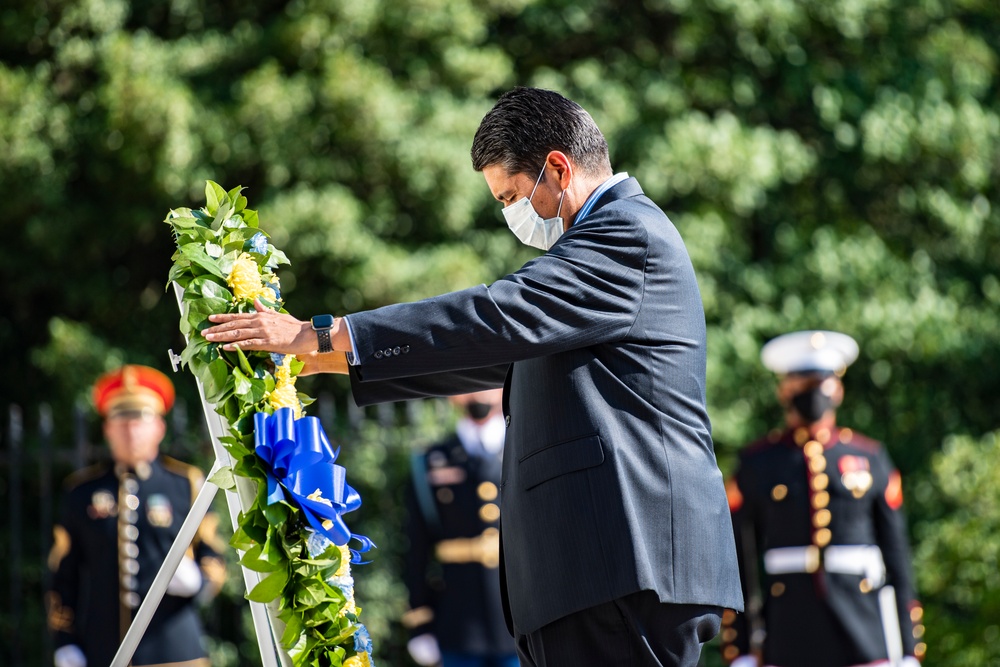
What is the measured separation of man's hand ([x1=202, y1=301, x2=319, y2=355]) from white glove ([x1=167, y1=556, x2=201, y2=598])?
10.9 ft

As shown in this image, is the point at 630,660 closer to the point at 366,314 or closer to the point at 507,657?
the point at 366,314

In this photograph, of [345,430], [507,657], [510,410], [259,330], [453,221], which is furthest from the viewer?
[453,221]

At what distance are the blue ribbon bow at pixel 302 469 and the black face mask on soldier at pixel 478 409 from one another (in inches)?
161

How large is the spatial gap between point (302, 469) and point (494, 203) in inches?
274

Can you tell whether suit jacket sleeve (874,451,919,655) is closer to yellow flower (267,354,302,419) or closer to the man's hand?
yellow flower (267,354,302,419)

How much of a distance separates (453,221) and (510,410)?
6029 mm

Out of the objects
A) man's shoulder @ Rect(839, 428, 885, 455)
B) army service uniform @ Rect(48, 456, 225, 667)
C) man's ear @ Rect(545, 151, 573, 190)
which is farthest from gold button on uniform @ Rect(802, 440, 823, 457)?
man's ear @ Rect(545, 151, 573, 190)

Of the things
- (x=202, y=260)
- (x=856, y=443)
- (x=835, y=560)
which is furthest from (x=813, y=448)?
(x=202, y=260)

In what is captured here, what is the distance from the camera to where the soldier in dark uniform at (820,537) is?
579cm

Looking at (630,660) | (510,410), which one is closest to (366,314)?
(510,410)

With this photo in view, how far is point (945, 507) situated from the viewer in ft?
29.0

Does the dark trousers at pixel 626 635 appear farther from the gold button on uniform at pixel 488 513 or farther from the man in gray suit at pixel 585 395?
the gold button on uniform at pixel 488 513

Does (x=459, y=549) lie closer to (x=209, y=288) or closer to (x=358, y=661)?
(x=358, y=661)

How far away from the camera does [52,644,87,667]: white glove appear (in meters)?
5.73
